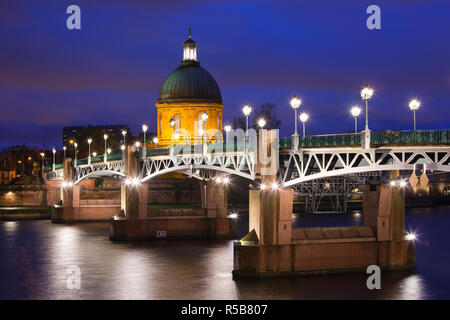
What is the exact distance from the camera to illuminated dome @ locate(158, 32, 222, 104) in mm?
102750

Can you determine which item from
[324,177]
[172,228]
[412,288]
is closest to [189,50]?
[172,228]

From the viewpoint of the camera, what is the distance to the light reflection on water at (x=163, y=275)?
38.4 metres

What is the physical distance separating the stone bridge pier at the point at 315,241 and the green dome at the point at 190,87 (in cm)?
6009

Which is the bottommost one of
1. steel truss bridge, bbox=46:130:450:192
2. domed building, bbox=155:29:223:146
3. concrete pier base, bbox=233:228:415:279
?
concrete pier base, bbox=233:228:415:279

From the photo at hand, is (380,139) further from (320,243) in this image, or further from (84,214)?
(84,214)

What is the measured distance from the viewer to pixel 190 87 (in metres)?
103

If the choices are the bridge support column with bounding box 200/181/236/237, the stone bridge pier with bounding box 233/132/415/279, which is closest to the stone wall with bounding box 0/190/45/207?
the bridge support column with bounding box 200/181/236/237

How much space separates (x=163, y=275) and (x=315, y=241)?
32.9 ft

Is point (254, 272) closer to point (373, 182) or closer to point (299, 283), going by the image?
point (299, 283)

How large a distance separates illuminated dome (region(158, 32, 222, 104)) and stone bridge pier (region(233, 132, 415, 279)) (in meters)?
60.1

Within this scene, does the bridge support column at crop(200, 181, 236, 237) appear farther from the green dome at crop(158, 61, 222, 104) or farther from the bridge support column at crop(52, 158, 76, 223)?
the green dome at crop(158, 61, 222, 104)

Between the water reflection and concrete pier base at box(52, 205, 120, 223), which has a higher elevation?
concrete pier base at box(52, 205, 120, 223)

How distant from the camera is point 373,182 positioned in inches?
1699

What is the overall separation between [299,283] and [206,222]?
26.5 meters
